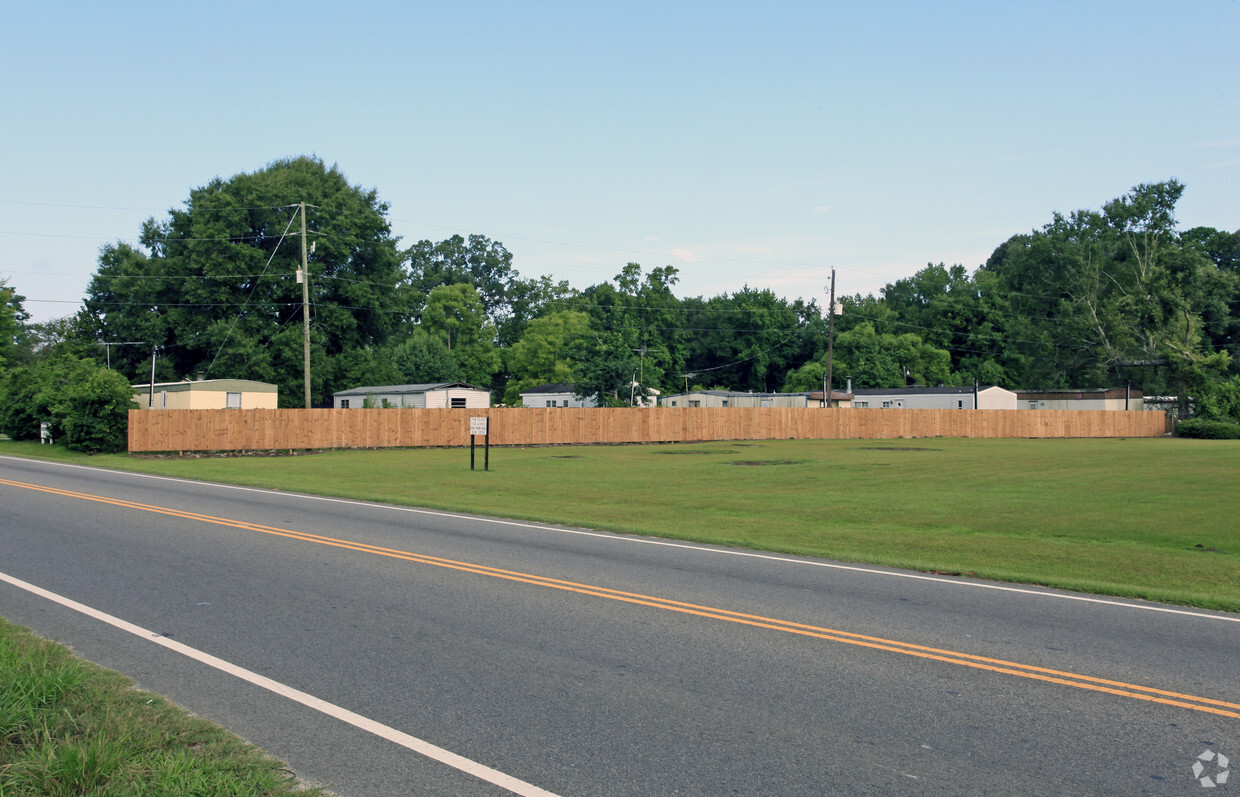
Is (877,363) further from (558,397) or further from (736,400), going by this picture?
(558,397)

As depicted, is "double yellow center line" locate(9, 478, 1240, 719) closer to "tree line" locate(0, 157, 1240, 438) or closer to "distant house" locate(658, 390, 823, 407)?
"tree line" locate(0, 157, 1240, 438)

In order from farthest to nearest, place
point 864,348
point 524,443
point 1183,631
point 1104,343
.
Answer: point 864,348 → point 1104,343 → point 524,443 → point 1183,631

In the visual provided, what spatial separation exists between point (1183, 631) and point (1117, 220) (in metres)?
90.4

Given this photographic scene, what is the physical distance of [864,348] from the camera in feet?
333

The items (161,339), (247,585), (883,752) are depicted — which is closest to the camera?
(883,752)

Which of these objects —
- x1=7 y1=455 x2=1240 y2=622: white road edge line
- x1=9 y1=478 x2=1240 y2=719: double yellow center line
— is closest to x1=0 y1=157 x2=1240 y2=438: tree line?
x1=7 y1=455 x2=1240 y2=622: white road edge line

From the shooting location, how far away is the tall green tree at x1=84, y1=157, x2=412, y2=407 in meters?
64.6

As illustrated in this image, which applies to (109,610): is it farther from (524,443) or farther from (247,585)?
(524,443)

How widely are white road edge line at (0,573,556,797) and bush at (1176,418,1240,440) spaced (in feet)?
231

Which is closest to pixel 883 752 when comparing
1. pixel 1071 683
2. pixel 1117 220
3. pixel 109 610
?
pixel 1071 683

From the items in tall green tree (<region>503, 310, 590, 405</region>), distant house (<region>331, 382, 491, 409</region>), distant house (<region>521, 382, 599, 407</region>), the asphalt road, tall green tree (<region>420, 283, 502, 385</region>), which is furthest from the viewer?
tall green tree (<region>420, 283, 502, 385</region>)

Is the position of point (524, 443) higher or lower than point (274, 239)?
lower

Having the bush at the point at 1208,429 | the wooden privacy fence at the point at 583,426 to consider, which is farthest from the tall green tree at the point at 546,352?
the bush at the point at 1208,429

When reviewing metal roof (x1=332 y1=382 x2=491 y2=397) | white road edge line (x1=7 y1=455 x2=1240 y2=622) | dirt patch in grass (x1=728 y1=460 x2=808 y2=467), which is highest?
metal roof (x1=332 y1=382 x2=491 y2=397)
